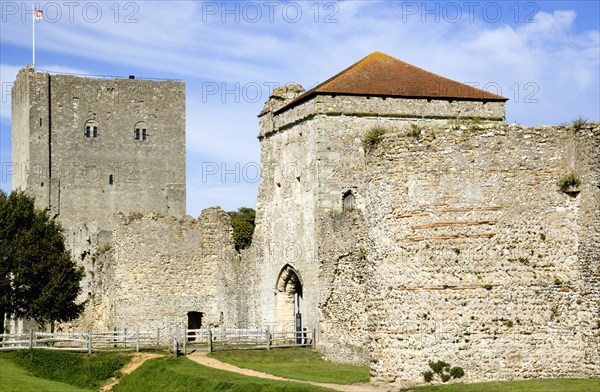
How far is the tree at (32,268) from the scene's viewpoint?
43.5 m

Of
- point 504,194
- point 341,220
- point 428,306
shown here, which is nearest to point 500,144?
point 504,194

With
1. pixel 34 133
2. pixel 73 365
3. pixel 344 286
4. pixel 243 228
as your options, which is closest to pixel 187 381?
pixel 344 286

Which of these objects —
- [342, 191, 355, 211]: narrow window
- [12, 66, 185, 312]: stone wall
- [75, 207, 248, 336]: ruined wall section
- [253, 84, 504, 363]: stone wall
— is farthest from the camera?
[12, 66, 185, 312]: stone wall

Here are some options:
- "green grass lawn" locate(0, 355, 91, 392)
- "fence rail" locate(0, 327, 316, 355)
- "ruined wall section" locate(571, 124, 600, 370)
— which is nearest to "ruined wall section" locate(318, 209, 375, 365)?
"fence rail" locate(0, 327, 316, 355)

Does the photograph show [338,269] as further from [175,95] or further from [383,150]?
[175,95]

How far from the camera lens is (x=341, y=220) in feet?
116

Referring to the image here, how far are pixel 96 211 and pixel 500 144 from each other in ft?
162

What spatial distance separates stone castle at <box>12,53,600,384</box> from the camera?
22.9 meters

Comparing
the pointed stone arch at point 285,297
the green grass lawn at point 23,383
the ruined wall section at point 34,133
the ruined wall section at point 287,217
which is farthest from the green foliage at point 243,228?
the green grass lawn at point 23,383

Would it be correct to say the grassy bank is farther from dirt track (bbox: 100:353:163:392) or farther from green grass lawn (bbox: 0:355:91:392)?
green grass lawn (bbox: 0:355:91:392)

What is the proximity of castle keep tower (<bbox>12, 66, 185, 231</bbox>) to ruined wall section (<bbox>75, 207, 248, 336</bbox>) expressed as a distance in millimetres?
24080

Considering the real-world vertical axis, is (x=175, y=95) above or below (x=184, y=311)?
above

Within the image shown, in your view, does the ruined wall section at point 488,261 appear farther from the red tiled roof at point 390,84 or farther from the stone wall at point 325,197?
the red tiled roof at point 390,84

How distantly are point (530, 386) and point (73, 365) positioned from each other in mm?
17847
